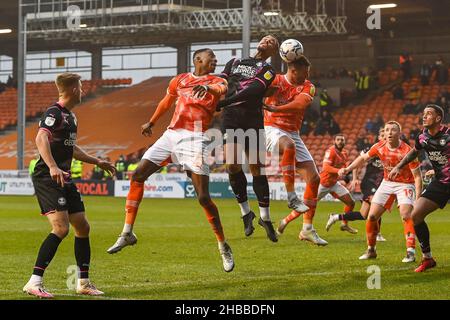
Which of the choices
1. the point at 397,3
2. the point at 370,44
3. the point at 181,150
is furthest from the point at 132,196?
the point at 370,44

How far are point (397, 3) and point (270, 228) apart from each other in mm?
30009

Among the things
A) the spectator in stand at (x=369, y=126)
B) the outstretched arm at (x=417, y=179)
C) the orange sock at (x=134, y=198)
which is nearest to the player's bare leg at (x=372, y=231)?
the outstretched arm at (x=417, y=179)

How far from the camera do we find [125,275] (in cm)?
1138

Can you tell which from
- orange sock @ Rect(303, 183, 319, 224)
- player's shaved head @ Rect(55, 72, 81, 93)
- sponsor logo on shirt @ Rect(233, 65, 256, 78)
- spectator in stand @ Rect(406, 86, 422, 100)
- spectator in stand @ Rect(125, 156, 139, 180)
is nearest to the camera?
player's shaved head @ Rect(55, 72, 81, 93)

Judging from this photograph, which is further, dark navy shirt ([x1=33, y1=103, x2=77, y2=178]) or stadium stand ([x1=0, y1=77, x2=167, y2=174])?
stadium stand ([x1=0, y1=77, x2=167, y2=174])

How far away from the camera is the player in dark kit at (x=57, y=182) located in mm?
9289

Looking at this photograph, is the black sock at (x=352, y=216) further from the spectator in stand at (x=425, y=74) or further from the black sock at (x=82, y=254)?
the spectator in stand at (x=425, y=74)

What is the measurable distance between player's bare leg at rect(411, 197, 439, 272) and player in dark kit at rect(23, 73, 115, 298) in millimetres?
4505

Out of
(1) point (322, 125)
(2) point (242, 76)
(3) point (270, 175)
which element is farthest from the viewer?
(1) point (322, 125)

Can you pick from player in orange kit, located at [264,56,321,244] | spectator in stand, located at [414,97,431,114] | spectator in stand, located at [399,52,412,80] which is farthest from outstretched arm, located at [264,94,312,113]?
spectator in stand, located at [399,52,412,80]

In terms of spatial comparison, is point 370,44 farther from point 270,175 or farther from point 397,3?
point 270,175

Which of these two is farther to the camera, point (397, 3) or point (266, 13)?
point (397, 3)

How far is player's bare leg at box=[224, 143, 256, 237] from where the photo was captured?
42.7 feet

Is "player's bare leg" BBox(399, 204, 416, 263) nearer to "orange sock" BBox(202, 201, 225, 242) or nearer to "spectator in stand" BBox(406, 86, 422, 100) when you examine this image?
"orange sock" BBox(202, 201, 225, 242)
